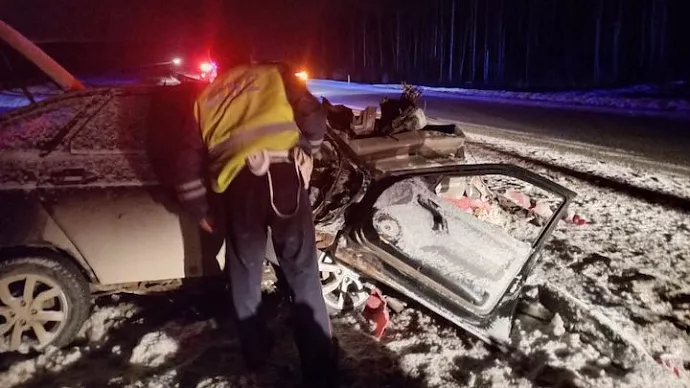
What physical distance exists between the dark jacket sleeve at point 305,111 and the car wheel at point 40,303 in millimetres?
1640

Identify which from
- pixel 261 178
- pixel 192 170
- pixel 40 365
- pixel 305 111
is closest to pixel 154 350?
pixel 40 365

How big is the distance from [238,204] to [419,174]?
3.29 feet

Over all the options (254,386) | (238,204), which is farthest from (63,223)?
(254,386)

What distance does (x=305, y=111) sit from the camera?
2539 millimetres

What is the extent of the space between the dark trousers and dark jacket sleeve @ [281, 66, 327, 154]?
0.58ft

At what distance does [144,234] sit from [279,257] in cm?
96

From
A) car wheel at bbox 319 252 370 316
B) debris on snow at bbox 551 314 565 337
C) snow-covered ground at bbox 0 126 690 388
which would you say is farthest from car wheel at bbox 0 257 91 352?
debris on snow at bbox 551 314 565 337

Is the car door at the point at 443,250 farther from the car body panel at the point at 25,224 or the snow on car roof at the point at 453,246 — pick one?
the car body panel at the point at 25,224

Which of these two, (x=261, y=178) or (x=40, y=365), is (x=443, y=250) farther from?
(x=40, y=365)

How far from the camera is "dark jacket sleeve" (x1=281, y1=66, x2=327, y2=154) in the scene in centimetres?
252

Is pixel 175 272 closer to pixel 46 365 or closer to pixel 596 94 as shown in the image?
pixel 46 365

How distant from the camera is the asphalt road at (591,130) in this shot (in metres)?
7.80

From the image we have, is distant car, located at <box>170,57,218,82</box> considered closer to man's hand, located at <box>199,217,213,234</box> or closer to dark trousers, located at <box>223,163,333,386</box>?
man's hand, located at <box>199,217,213,234</box>

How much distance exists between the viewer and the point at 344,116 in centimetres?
473
